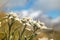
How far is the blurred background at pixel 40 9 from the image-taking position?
160 centimetres

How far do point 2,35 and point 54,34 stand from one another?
729 millimetres

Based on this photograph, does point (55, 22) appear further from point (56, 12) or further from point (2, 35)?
point (2, 35)

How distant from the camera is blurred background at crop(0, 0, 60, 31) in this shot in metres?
1.60

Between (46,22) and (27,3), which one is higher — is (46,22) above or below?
below

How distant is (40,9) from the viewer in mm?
1681

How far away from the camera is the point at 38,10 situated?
166 centimetres

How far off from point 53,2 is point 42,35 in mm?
414

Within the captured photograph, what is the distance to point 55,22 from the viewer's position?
5.31 ft

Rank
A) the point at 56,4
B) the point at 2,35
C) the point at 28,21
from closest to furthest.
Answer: the point at 28,21
the point at 2,35
the point at 56,4

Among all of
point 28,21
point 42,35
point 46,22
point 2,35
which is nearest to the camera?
point 28,21

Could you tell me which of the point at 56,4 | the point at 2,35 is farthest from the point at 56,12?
the point at 2,35

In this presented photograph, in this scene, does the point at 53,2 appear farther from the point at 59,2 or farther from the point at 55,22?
the point at 55,22

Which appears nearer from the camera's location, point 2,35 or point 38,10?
point 2,35

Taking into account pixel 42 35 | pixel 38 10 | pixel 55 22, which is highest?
pixel 38 10
